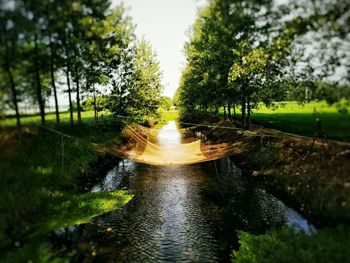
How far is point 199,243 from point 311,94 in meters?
7.95

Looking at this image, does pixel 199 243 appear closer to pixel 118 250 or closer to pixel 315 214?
pixel 118 250

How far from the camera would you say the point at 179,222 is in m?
15.9

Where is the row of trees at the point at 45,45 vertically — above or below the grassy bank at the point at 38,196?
above

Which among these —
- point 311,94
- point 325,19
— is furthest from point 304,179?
point 325,19

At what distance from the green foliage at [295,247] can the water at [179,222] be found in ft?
2.55

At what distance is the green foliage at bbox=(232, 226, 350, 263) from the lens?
984cm

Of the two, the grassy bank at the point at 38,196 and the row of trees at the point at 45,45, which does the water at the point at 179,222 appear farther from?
the row of trees at the point at 45,45

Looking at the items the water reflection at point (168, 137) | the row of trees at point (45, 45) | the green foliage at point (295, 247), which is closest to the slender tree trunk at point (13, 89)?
the row of trees at point (45, 45)

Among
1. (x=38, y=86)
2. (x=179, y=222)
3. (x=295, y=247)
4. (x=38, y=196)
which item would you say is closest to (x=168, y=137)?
(x=179, y=222)

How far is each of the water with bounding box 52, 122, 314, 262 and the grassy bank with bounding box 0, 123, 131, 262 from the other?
2.89 feet

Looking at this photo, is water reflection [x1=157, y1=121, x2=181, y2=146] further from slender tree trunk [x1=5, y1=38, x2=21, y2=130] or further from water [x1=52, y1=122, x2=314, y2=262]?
slender tree trunk [x1=5, y1=38, x2=21, y2=130]

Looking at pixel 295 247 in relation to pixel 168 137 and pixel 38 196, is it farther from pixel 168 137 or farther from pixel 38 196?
pixel 168 137

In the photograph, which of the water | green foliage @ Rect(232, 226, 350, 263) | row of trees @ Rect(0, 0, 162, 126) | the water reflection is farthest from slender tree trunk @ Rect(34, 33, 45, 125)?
the water reflection

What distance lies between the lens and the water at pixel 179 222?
12891mm
